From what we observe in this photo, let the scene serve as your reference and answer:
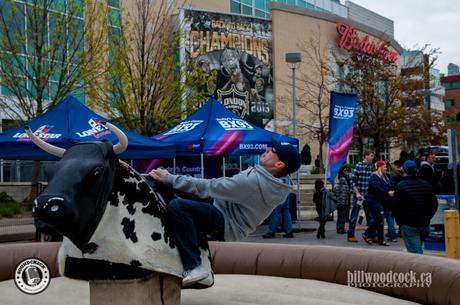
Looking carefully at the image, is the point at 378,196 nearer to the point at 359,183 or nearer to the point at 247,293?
the point at 359,183

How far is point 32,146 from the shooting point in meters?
11.7

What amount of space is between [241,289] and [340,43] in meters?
47.3

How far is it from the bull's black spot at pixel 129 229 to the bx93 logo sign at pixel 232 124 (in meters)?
10.3

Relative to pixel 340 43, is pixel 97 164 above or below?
below

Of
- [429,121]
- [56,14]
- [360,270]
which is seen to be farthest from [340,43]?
[360,270]

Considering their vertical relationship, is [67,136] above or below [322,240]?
above

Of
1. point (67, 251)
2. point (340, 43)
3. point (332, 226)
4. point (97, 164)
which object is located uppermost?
point (340, 43)

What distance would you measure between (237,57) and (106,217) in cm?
4281

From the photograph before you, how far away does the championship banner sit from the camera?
44344mm

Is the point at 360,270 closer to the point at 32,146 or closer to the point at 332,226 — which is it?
the point at 32,146

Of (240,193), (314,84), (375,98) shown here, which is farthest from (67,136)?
(314,84)

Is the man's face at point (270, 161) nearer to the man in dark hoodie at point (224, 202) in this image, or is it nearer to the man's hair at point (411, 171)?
the man in dark hoodie at point (224, 202)

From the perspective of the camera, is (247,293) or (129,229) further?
(247,293)

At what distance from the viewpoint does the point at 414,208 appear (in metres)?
8.98
